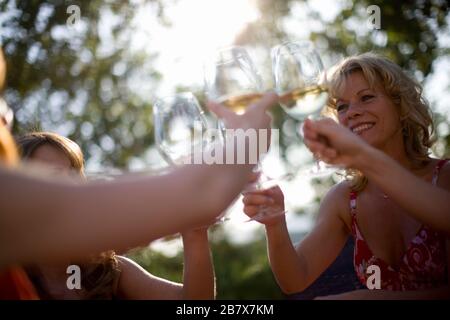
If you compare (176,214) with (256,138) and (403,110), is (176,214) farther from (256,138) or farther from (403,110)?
(403,110)

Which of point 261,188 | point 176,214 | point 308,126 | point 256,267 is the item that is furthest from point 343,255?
point 256,267

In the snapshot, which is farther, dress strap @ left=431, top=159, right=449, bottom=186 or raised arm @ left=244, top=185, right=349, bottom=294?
dress strap @ left=431, top=159, right=449, bottom=186

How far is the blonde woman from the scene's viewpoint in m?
2.94

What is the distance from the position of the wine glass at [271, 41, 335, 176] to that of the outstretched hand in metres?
0.05

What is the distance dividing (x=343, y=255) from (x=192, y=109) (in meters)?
2.84

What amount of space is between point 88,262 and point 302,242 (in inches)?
45.9

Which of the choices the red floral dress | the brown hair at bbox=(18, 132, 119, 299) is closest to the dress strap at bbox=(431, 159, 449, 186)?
the red floral dress

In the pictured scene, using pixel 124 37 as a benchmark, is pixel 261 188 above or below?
below

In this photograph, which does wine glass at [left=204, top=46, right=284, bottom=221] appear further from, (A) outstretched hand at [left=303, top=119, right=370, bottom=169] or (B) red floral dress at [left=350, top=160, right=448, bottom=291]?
(B) red floral dress at [left=350, top=160, right=448, bottom=291]

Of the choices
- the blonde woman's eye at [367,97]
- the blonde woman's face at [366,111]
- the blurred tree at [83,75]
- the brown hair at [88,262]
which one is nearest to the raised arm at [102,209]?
the brown hair at [88,262]

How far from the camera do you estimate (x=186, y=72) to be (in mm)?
12188

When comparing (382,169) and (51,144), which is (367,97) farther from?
(51,144)

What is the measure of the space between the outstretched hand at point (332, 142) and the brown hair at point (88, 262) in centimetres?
111

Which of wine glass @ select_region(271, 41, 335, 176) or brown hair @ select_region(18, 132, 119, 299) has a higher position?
wine glass @ select_region(271, 41, 335, 176)
